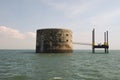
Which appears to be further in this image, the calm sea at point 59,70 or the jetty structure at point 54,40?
the jetty structure at point 54,40

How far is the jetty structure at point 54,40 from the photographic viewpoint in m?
51.4

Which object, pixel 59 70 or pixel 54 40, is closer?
pixel 59 70

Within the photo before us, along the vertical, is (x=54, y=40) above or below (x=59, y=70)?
above

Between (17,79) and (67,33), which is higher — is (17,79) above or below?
below

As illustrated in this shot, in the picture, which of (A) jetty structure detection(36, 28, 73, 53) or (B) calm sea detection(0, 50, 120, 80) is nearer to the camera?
(B) calm sea detection(0, 50, 120, 80)

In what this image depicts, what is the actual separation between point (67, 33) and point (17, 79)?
39399 millimetres

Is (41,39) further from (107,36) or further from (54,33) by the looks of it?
(107,36)

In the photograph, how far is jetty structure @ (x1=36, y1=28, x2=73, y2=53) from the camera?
51.4 meters

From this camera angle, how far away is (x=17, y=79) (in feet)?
46.5

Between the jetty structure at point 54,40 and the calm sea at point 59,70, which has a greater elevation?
the jetty structure at point 54,40

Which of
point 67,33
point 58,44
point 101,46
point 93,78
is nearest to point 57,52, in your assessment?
point 58,44

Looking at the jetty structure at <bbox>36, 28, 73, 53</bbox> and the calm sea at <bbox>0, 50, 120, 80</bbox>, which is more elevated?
the jetty structure at <bbox>36, 28, 73, 53</bbox>

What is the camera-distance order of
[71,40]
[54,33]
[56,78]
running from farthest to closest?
1. [71,40]
2. [54,33]
3. [56,78]

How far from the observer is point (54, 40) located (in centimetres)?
5138
